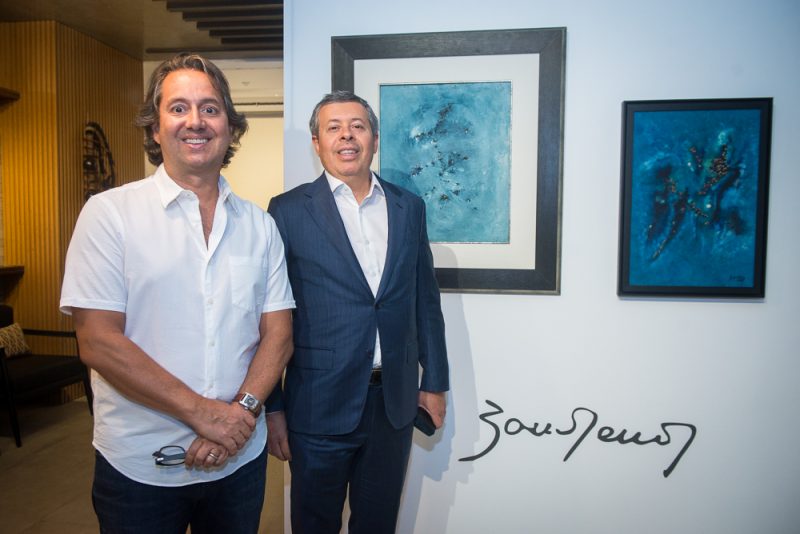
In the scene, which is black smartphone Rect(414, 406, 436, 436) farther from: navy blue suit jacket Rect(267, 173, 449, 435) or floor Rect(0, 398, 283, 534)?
floor Rect(0, 398, 283, 534)

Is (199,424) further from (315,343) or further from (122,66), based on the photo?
(122,66)

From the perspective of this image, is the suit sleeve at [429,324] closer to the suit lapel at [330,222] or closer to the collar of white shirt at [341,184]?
the collar of white shirt at [341,184]

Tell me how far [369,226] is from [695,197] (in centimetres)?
127

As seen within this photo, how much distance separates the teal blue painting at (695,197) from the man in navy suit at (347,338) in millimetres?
961

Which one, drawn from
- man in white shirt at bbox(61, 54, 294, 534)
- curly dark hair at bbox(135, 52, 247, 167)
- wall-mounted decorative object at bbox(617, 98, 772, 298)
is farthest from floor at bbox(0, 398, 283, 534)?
wall-mounted decorative object at bbox(617, 98, 772, 298)

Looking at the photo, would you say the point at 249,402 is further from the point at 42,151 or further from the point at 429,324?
the point at 42,151

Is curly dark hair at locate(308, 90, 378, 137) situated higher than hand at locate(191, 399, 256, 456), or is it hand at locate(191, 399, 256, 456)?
curly dark hair at locate(308, 90, 378, 137)

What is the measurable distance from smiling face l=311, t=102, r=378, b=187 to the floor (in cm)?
187

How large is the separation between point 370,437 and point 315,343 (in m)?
0.34

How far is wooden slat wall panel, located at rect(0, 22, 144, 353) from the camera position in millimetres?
4266

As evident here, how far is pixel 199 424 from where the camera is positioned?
1.25m

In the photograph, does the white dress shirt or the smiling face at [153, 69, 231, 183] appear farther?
the white dress shirt
